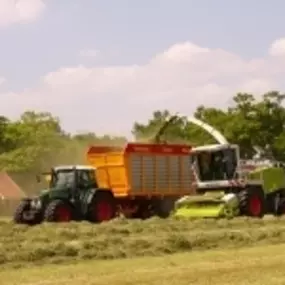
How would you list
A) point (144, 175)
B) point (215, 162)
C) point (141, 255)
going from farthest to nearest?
point (215, 162) → point (144, 175) → point (141, 255)

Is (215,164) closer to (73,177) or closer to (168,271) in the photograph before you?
(73,177)

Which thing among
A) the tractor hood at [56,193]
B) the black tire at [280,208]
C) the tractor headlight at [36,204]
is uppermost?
the tractor hood at [56,193]

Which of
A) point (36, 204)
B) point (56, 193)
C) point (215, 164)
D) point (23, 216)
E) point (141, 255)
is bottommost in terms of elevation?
point (141, 255)

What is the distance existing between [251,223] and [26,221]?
7.45 meters

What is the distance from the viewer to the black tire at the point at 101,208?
1072 inches

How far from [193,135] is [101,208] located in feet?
163

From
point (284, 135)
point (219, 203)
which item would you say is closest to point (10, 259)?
point (219, 203)

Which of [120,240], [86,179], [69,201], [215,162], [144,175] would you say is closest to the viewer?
[120,240]

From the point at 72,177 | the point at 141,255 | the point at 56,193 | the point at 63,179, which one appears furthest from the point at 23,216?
the point at 141,255

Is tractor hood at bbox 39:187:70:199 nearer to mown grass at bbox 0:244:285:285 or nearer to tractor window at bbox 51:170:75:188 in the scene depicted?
tractor window at bbox 51:170:75:188

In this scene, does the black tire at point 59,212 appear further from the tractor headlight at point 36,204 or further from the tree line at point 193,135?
the tree line at point 193,135

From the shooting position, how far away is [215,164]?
100ft

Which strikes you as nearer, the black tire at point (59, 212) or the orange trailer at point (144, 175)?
the black tire at point (59, 212)

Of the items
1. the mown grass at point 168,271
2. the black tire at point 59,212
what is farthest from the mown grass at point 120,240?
the black tire at point 59,212
